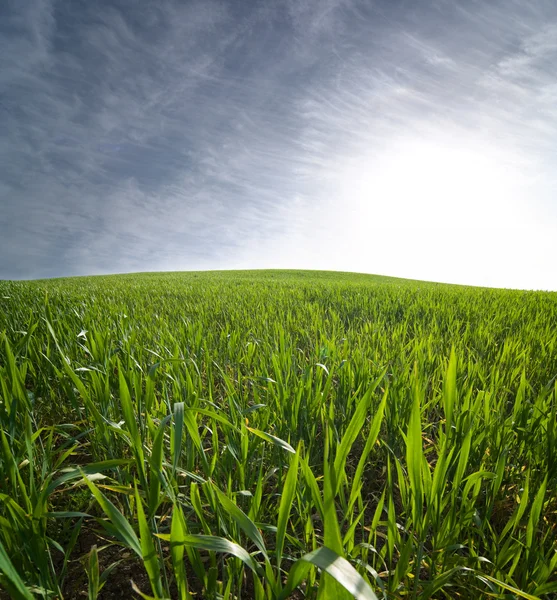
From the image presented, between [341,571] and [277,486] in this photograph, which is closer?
[341,571]

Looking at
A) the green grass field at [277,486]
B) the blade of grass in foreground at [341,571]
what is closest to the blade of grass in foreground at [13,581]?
the green grass field at [277,486]

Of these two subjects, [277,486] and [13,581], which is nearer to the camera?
[13,581]

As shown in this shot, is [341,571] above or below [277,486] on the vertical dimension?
above

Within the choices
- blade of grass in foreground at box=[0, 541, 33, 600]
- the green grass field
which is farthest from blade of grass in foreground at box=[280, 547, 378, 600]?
blade of grass in foreground at box=[0, 541, 33, 600]

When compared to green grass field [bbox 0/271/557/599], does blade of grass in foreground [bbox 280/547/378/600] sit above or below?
above

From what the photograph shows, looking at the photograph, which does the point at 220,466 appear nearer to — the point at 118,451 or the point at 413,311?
the point at 118,451

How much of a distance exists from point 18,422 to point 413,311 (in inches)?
157

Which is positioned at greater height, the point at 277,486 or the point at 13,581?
the point at 13,581

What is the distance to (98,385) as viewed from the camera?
139 cm

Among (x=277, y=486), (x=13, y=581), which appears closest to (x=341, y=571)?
(x=13, y=581)

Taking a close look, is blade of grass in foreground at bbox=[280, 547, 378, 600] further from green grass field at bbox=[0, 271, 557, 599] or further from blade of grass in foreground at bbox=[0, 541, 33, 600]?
blade of grass in foreground at bbox=[0, 541, 33, 600]

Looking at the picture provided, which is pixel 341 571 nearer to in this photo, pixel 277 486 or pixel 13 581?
pixel 13 581

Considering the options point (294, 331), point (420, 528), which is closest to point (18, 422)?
point (420, 528)

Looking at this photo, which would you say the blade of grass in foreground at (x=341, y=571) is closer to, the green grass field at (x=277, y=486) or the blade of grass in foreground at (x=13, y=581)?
the green grass field at (x=277, y=486)
